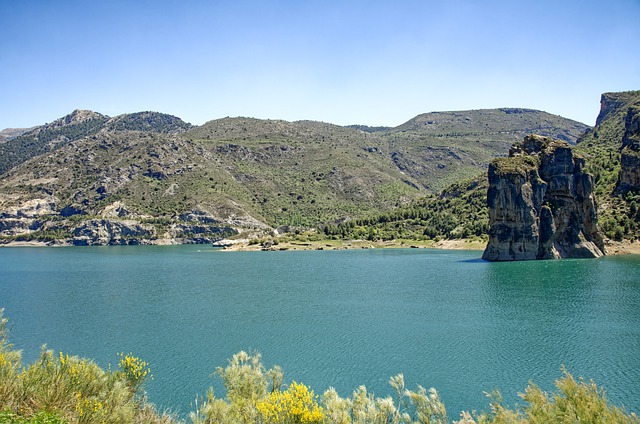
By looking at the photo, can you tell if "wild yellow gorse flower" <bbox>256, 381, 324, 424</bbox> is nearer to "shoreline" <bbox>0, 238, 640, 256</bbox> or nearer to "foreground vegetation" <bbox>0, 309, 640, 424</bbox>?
"foreground vegetation" <bbox>0, 309, 640, 424</bbox>

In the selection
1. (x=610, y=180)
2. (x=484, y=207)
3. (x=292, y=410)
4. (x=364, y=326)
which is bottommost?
(x=364, y=326)

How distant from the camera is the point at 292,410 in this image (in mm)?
15625

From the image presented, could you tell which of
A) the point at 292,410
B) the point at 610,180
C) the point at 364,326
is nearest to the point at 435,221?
the point at 610,180

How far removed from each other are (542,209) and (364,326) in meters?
70.1

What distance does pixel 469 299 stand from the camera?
54500mm

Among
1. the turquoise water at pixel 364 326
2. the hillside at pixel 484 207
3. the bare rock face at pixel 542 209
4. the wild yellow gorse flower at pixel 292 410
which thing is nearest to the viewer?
the wild yellow gorse flower at pixel 292 410

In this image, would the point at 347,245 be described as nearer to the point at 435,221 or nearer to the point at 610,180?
the point at 435,221

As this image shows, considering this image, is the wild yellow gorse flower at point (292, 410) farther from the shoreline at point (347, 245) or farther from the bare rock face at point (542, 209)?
the shoreline at point (347, 245)

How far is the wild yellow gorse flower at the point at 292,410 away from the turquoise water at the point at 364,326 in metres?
10.7

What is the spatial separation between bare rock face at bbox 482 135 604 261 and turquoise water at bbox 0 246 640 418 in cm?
1410

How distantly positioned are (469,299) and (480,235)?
80.4 meters

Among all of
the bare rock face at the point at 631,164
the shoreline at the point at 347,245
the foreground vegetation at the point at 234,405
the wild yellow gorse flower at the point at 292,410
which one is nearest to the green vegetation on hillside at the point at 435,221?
the shoreline at the point at 347,245

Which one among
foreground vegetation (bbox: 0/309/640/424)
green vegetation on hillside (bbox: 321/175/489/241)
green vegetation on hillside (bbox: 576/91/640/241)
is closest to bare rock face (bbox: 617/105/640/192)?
green vegetation on hillside (bbox: 576/91/640/241)

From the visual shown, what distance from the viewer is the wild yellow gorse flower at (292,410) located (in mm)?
15555
